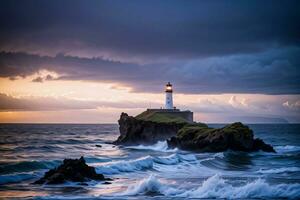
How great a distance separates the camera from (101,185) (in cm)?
2830

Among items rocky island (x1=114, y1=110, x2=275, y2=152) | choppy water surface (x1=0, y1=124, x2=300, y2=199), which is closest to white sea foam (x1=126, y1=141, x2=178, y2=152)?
rocky island (x1=114, y1=110, x2=275, y2=152)

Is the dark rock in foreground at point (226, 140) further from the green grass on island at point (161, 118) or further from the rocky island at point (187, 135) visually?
the green grass on island at point (161, 118)

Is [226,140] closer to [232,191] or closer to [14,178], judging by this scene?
[14,178]

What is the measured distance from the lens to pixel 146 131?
246 feet

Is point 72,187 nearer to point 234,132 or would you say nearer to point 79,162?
point 79,162

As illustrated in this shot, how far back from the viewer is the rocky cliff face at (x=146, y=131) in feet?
241

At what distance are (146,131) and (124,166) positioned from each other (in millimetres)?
36410

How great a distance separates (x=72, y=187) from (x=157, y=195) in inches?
227

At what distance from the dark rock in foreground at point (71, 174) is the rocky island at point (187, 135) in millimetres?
29004

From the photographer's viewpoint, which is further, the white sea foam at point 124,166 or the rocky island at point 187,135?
the rocky island at point 187,135

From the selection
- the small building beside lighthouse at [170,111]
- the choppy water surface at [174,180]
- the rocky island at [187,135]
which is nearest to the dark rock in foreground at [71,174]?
the choppy water surface at [174,180]

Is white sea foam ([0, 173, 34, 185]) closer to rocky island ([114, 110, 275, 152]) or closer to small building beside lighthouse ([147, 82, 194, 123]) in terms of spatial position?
rocky island ([114, 110, 275, 152])

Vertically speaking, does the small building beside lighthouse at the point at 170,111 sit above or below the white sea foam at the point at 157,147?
above

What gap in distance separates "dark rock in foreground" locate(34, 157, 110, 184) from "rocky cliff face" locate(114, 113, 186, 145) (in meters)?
43.1
